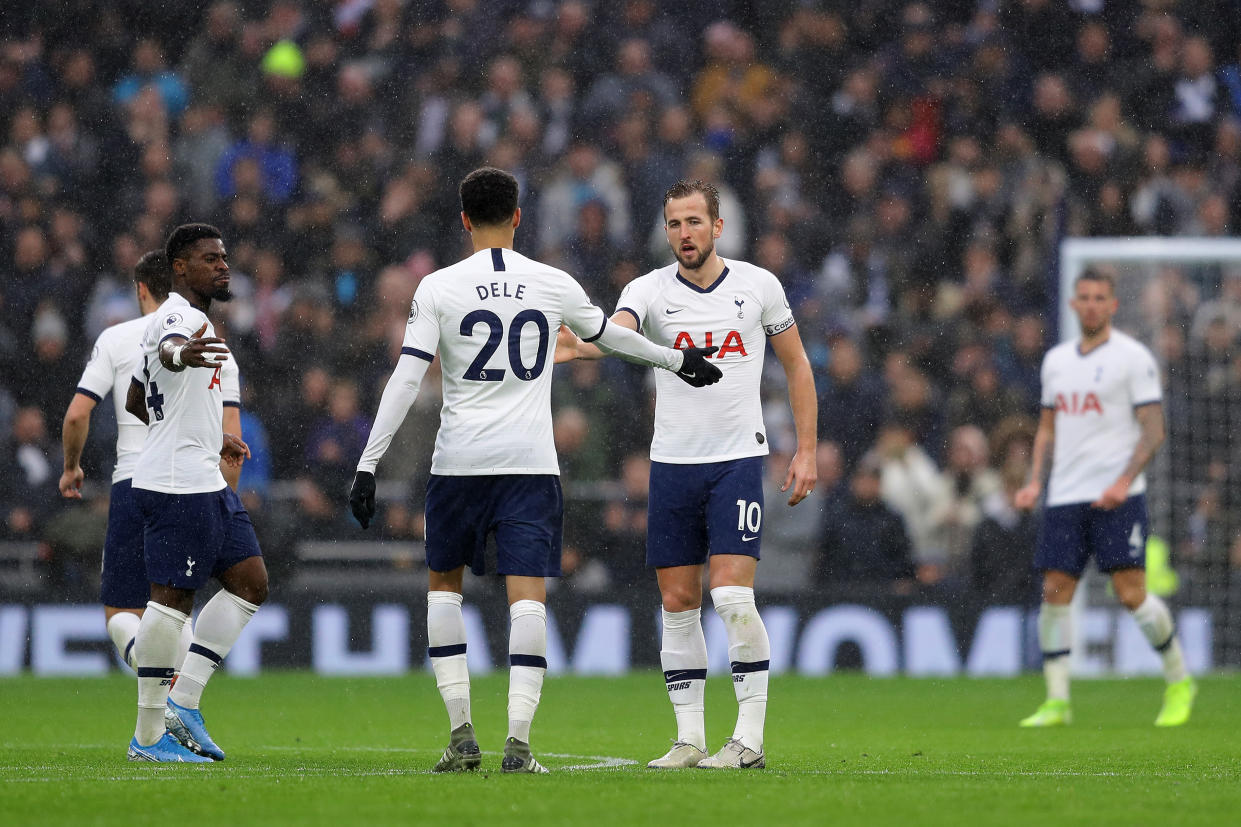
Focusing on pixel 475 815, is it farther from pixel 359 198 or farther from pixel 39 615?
pixel 359 198

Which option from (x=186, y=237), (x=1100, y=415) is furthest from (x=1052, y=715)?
(x=186, y=237)

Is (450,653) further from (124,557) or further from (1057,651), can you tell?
(1057,651)

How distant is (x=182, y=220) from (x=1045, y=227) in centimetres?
779

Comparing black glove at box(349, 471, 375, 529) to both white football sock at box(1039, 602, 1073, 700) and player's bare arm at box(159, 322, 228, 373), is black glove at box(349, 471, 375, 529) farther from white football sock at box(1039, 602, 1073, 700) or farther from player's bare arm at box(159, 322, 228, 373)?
white football sock at box(1039, 602, 1073, 700)

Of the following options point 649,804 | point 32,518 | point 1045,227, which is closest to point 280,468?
point 32,518

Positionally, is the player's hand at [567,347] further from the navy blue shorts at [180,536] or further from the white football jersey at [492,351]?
the navy blue shorts at [180,536]

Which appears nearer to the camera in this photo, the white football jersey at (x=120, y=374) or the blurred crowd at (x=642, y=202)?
the white football jersey at (x=120, y=374)

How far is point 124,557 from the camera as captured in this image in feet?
27.4

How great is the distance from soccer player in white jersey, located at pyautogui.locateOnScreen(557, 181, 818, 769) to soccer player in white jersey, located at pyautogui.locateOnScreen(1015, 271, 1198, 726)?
10.5 feet

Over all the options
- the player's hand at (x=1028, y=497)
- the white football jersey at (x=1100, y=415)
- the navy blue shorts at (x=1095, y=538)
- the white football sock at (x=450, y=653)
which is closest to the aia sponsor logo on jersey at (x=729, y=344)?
the white football sock at (x=450, y=653)

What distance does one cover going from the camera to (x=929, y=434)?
14961mm

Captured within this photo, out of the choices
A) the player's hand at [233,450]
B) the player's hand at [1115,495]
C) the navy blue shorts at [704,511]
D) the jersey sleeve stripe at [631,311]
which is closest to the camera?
the navy blue shorts at [704,511]

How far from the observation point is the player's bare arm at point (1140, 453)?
9961 mm

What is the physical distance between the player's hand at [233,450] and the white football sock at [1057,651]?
475 centimetres
